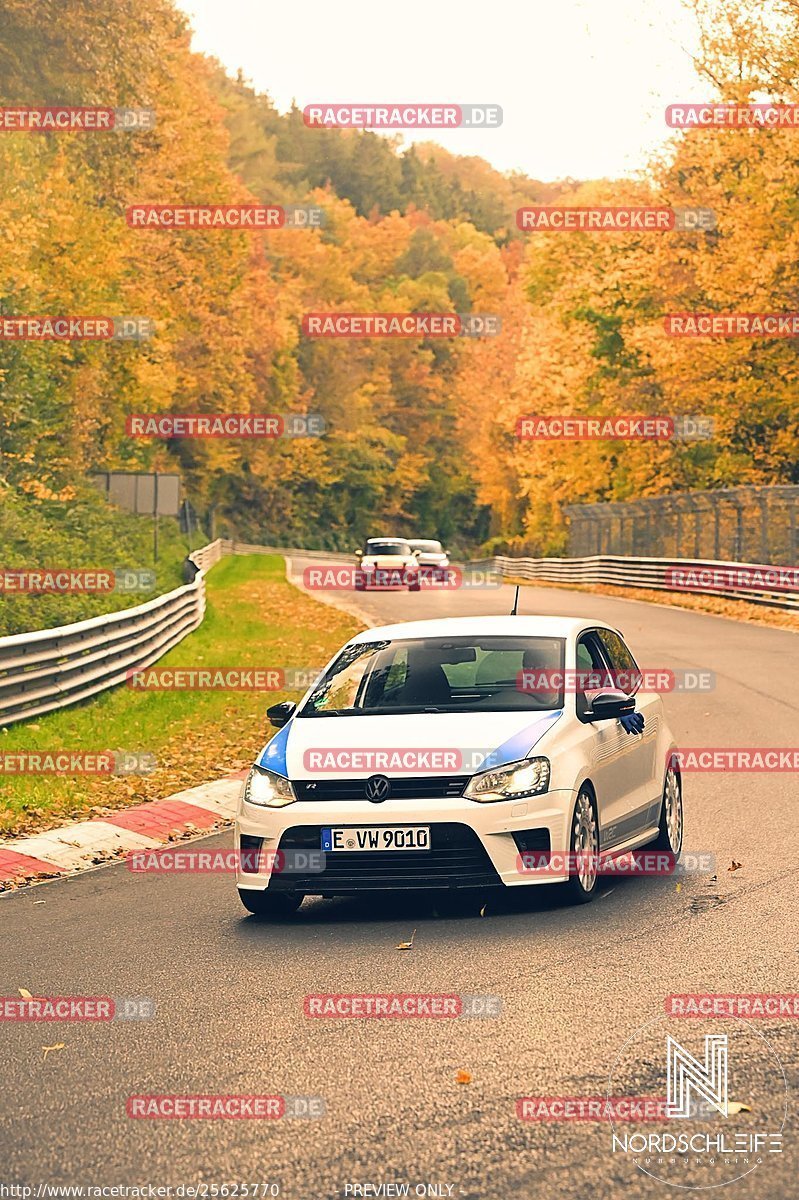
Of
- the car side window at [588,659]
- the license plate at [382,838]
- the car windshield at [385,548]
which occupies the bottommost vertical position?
the car windshield at [385,548]

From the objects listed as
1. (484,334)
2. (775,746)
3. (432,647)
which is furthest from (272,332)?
(432,647)

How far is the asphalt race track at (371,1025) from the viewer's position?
536cm

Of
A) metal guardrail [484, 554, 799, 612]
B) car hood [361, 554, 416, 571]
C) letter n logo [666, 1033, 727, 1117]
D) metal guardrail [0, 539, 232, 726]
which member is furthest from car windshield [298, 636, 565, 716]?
car hood [361, 554, 416, 571]

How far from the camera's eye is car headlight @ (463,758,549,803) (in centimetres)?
934

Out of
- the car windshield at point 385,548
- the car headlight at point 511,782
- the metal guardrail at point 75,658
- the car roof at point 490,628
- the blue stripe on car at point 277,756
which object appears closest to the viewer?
the car headlight at point 511,782

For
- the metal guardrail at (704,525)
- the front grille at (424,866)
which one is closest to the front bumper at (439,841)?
the front grille at (424,866)

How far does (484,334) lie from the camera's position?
117 m

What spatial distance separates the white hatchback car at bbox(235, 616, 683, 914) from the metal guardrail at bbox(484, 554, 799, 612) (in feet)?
87.1

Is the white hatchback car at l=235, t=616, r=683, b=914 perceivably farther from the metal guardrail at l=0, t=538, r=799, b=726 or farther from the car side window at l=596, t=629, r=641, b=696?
the metal guardrail at l=0, t=538, r=799, b=726

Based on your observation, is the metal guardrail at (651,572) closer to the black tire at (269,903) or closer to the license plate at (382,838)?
the black tire at (269,903)

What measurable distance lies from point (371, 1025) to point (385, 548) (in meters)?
50.9

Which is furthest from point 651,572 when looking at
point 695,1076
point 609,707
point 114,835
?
point 695,1076

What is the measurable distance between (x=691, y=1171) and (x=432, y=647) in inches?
230

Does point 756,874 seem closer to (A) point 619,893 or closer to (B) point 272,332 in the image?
(A) point 619,893
